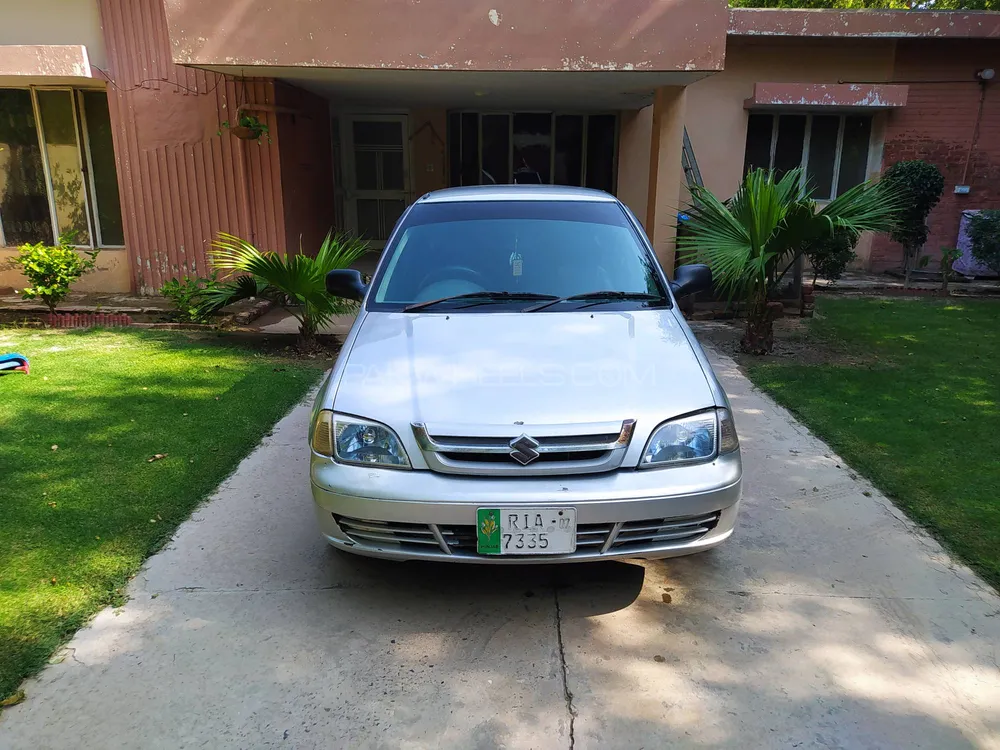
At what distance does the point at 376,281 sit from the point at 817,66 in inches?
429

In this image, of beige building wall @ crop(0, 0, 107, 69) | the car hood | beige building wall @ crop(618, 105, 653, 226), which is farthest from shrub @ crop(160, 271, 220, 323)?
beige building wall @ crop(618, 105, 653, 226)

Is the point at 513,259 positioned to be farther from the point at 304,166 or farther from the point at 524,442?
the point at 304,166

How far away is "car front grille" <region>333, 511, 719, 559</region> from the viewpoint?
271cm

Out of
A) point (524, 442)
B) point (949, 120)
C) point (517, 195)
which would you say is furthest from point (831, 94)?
point (524, 442)

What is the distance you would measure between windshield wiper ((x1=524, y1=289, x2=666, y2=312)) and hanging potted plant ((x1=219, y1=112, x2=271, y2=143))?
599 centimetres

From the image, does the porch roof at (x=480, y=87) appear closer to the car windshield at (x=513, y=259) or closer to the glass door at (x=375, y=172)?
the glass door at (x=375, y=172)

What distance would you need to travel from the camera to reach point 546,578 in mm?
3232

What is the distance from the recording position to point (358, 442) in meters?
2.84

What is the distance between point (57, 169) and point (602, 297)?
866 centimetres

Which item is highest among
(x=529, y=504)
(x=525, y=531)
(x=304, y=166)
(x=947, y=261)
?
(x=304, y=166)

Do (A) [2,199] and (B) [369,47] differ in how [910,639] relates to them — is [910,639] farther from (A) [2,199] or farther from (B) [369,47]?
(A) [2,199]

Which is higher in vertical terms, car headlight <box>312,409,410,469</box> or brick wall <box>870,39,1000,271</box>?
brick wall <box>870,39,1000,271</box>

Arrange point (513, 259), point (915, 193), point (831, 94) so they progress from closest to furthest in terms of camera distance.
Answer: point (513, 259)
point (915, 193)
point (831, 94)

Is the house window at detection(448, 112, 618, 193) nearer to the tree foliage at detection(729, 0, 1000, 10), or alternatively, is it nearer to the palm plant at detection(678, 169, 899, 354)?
the palm plant at detection(678, 169, 899, 354)
